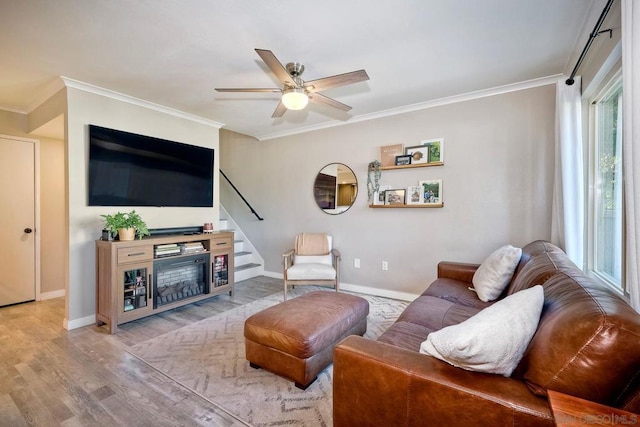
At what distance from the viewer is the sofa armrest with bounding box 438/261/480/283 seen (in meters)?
2.81

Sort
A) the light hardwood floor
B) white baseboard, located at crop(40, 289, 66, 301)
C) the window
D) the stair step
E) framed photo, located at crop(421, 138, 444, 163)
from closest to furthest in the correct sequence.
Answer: the light hardwood floor → the window → framed photo, located at crop(421, 138, 444, 163) → white baseboard, located at crop(40, 289, 66, 301) → the stair step

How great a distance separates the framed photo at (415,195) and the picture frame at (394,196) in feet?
0.25

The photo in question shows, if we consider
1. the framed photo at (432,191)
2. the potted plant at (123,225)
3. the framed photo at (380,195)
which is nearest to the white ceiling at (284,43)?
the framed photo at (432,191)

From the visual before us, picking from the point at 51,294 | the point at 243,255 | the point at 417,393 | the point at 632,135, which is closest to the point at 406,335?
the point at 417,393

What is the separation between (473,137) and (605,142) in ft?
3.79

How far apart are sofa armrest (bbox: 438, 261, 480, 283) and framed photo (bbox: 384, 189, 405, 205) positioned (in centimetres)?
99

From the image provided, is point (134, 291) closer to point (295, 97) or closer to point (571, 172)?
point (295, 97)

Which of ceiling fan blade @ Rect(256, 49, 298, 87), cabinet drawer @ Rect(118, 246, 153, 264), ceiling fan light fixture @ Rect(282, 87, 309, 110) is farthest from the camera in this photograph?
Result: cabinet drawer @ Rect(118, 246, 153, 264)

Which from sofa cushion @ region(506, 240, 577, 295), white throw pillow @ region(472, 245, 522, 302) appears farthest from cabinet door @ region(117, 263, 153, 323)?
sofa cushion @ region(506, 240, 577, 295)

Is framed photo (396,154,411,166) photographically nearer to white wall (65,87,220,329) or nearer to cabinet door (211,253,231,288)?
cabinet door (211,253,231,288)

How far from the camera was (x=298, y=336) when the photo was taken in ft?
6.00

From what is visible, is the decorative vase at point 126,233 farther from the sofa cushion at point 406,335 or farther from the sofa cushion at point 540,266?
the sofa cushion at point 540,266

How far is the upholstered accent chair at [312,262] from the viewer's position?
358 centimetres

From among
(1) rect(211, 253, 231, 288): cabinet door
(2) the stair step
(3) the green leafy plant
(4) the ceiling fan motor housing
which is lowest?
(2) the stair step
